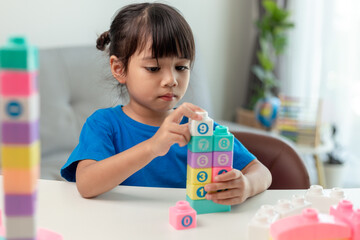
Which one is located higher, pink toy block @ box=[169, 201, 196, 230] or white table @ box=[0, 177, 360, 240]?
pink toy block @ box=[169, 201, 196, 230]

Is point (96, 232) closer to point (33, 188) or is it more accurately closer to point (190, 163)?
point (190, 163)

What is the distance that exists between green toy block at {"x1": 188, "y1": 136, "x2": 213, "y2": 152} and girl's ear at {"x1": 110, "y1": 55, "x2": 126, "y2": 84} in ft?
1.32

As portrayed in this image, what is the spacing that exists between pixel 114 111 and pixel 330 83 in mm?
2257

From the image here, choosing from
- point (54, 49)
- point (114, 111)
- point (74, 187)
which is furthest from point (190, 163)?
point (54, 49)

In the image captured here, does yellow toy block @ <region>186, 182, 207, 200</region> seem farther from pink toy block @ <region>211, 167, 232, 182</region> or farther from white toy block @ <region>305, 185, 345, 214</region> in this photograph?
white toy block @ <region>305, 185, 345, 214</region>

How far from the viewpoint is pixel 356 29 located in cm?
287

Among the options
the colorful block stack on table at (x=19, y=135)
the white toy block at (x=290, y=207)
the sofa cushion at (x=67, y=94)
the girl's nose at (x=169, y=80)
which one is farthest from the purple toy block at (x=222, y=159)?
the sofa cushion at (x=67, y=94)

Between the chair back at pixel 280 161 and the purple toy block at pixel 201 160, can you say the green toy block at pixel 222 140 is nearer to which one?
the purple toy block at pixel 201 160

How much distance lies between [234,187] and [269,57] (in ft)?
8.48

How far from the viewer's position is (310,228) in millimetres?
567

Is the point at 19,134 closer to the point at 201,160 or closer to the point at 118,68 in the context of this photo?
the point at 201,160

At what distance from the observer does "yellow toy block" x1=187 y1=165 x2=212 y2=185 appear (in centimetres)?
76

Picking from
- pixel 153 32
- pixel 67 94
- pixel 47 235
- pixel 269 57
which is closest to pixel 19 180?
pixel 47 235

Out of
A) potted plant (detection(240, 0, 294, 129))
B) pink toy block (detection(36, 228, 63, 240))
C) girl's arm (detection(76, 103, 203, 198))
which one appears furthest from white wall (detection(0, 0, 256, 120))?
pink toy block (detection(36, 228, 63, 240))
